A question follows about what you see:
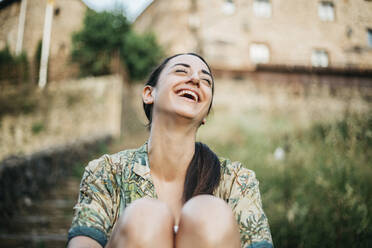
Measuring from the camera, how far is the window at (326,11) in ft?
12.3

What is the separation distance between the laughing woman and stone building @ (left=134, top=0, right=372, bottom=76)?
3.10 m

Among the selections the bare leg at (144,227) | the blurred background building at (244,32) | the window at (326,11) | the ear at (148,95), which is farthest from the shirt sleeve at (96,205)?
the window at (326,11)

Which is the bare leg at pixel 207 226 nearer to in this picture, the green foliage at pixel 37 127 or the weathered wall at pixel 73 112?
the weathered wall at pixel 73 112

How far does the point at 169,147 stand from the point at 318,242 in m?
1.76

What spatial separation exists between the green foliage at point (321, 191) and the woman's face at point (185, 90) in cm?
170

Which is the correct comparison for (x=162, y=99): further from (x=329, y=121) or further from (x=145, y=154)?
(x=329, y=121)

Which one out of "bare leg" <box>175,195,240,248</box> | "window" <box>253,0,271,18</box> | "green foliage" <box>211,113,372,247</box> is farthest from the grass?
"window" <box>253,0,271,18</box>

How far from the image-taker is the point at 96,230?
1062mm

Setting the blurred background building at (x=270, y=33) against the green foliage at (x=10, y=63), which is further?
the green foliage at (x=10, y=63)

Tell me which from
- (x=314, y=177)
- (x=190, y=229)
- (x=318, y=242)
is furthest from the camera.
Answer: (x=314, y=177)

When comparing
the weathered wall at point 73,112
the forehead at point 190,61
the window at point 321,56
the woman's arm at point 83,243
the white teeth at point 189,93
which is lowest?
the weathered wall at point 73,112

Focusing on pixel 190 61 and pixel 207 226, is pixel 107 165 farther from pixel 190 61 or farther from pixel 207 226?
pixel 190 61

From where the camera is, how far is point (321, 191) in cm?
291

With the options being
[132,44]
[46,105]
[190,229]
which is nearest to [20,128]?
[46,105]
